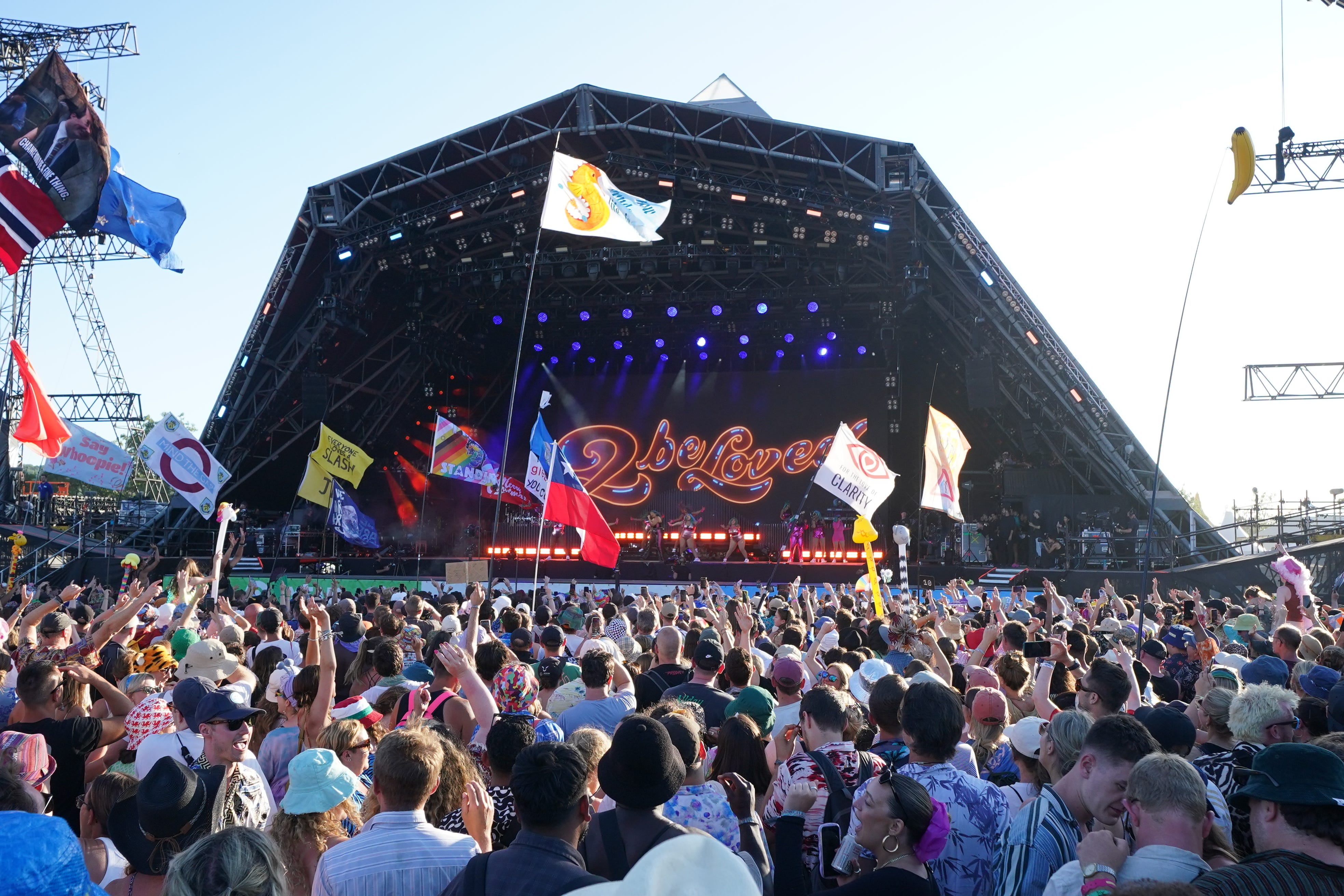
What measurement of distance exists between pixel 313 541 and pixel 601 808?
80.5 feet

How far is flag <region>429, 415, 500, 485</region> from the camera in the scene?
18828mm

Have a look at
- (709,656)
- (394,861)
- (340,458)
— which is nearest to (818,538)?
(340,458)

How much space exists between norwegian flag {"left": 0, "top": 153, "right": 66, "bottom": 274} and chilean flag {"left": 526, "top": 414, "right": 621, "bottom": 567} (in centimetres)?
717

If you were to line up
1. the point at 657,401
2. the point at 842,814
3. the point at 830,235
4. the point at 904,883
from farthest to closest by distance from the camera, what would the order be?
the point at 657,401 → the point at 830,235 → the point at 842,814 → the point at 904,883

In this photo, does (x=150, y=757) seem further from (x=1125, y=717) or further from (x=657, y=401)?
(x=657, y=401)

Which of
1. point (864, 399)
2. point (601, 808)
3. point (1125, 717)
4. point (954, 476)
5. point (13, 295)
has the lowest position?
point (601, 808)

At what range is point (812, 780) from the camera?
3.56 metres

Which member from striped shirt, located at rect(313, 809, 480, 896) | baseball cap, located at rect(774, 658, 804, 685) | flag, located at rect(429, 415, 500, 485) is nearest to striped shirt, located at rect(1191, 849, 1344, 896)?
striped shirt, located at rect(313, 809, 480, 896)

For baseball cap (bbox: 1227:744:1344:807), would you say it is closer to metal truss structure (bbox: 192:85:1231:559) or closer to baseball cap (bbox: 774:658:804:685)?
baseball cap (bbox: 774:658:804:685)

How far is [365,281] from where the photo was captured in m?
23.6

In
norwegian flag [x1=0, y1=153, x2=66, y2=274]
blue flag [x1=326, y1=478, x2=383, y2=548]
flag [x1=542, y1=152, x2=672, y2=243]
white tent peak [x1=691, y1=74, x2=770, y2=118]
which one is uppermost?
white tent peak [x1=691, y1=74, x2=770, y2=118]

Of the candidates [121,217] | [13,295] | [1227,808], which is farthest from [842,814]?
[13,295]

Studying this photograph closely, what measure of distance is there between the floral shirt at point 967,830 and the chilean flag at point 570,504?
365 inches

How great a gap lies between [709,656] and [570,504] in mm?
7997
